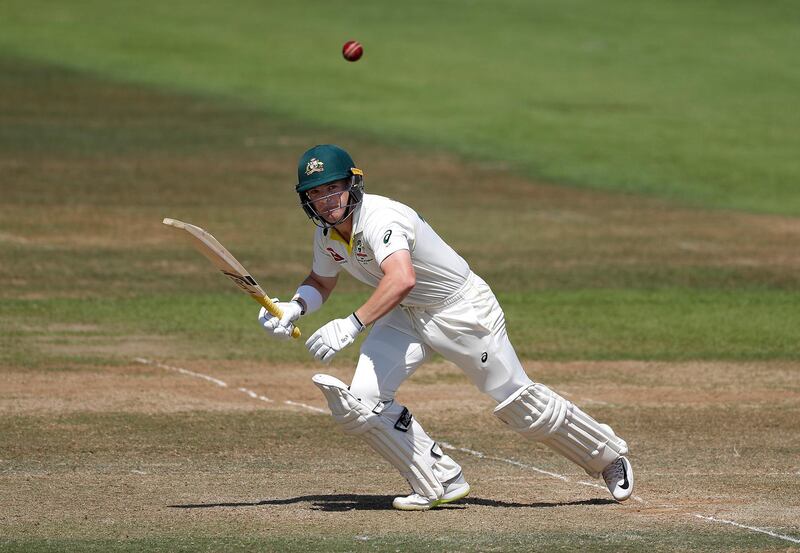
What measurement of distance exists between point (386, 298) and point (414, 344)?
2.04 ft

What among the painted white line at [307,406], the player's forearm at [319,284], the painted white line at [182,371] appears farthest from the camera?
the painted white line at [182,371]

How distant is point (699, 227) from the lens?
64.5 feet

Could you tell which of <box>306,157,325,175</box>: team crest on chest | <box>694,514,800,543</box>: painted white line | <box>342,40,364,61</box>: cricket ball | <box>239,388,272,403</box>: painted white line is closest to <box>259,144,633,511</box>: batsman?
<box>306,157,325,175</box>: team crest on chest

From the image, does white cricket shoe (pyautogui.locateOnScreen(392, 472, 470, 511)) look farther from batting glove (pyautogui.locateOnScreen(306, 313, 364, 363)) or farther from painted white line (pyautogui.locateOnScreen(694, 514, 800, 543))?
painted white line (pyautogui.locateOnScreen(694, 514, 800, 543))

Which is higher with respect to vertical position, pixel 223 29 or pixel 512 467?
pixel 223 29

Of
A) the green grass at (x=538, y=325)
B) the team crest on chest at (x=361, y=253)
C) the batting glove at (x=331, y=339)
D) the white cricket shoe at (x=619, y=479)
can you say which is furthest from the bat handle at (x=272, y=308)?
the green grass at (x=538, y=325)

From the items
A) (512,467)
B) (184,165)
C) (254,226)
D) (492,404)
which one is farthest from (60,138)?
(512,467)

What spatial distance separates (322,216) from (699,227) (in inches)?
494

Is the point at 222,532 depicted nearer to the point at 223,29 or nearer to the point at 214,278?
the point at 214,278

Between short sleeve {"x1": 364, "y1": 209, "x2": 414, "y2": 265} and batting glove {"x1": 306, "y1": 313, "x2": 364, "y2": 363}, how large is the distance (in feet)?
1.45

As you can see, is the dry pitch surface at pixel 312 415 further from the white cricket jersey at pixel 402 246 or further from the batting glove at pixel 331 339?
the white cricket jersey at pixel 402 246

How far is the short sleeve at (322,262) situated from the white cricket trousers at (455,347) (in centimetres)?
54

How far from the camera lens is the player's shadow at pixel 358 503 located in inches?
314

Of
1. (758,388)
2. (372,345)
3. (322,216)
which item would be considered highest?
(322,216)
